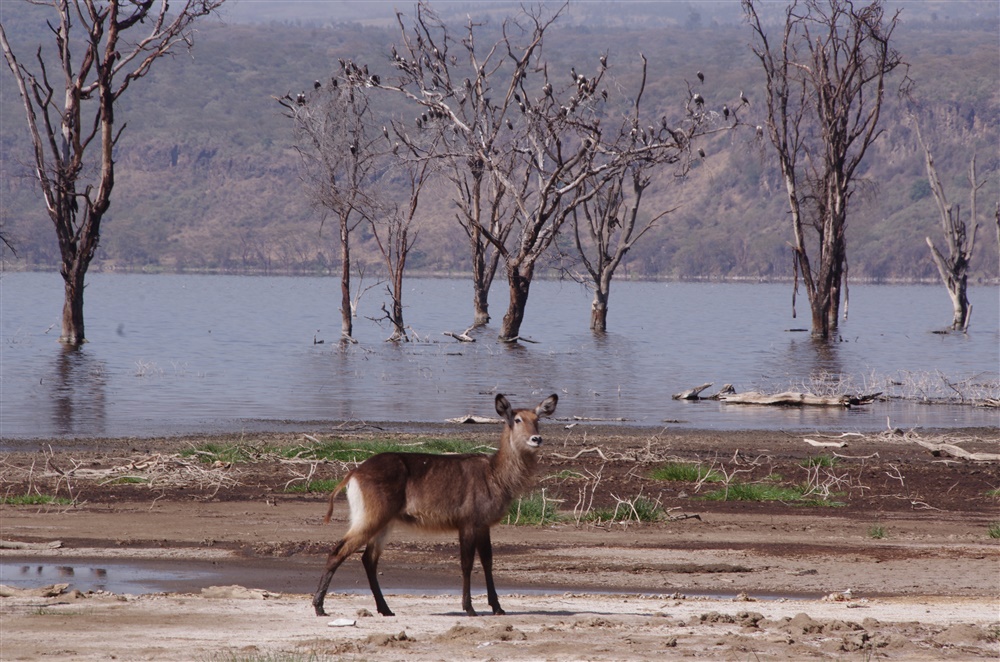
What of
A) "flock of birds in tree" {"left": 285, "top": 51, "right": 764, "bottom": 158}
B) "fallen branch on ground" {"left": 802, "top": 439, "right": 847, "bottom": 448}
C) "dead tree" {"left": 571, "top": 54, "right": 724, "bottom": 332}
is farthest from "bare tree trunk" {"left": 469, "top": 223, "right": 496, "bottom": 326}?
"fallen branch on ground" {"left": 802, "top": 439, "right": 847, "bottom": 448}

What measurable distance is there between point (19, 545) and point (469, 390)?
18586 millimetres

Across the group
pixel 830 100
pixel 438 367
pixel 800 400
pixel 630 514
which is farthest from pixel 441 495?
pixel 830 100

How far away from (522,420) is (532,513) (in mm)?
4052

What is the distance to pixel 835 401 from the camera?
25.8m

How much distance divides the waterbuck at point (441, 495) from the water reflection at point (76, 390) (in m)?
13.5

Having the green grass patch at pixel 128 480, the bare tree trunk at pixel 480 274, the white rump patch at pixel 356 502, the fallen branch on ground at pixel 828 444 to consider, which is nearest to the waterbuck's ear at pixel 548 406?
the white rump patch at pixel 356 502

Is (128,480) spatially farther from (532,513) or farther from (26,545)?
(532,513)

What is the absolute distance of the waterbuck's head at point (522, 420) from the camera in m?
8.11

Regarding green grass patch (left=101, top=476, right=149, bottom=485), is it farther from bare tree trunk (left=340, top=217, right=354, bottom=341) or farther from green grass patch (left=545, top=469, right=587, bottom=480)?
bare tree trunk (left=340, top=217, right=354, bottom=341)

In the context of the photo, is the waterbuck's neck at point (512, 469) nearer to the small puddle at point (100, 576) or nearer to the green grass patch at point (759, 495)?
the small puddle at point (100, 576)

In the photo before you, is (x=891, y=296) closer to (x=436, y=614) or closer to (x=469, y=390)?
(x=469, y=390)

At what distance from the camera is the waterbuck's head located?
8.11 metres

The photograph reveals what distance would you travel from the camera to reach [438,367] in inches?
1384

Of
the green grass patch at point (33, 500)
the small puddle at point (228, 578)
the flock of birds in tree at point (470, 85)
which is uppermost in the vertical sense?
the flock of birds in tree at point (470, 85)
